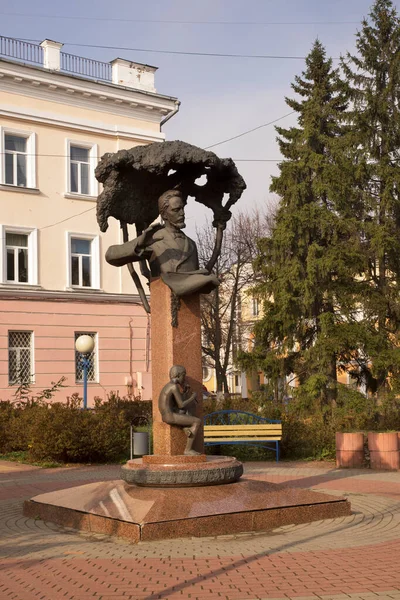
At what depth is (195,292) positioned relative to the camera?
9.77m

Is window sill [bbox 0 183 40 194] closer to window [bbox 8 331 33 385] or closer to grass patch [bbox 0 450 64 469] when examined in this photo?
window [bbox 8 331 33 385]

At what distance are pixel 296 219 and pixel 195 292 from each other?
42.4ft

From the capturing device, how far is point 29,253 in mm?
28750

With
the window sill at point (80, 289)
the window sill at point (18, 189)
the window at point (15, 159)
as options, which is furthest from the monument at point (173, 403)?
the window at point (15, 159)

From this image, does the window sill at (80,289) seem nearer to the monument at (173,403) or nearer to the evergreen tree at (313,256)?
the evergreen tree at (313,256)

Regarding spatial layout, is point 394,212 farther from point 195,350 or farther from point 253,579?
point 253,579

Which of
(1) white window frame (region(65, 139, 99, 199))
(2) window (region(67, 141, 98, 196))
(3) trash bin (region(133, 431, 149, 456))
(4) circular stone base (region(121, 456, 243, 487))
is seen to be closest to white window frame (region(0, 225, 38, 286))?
(1) white window frame (region(65, 139, 99, 199))

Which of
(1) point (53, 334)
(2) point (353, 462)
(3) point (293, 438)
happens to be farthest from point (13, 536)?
(1) point (53, 334)

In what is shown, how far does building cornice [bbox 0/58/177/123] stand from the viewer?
2831 centimetres

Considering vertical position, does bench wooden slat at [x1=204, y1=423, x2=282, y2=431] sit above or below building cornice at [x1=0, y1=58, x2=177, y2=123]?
below

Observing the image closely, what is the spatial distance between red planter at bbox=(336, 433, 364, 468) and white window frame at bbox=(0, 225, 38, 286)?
15908 mm

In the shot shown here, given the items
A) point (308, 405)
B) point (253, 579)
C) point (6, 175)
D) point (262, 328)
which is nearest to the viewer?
point (253, 579)

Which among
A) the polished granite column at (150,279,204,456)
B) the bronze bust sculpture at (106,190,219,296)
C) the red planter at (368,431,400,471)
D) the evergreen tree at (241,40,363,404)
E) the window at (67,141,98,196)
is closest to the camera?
the polished granite column at (150,279,204,456)

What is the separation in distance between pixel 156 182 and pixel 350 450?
696cm
